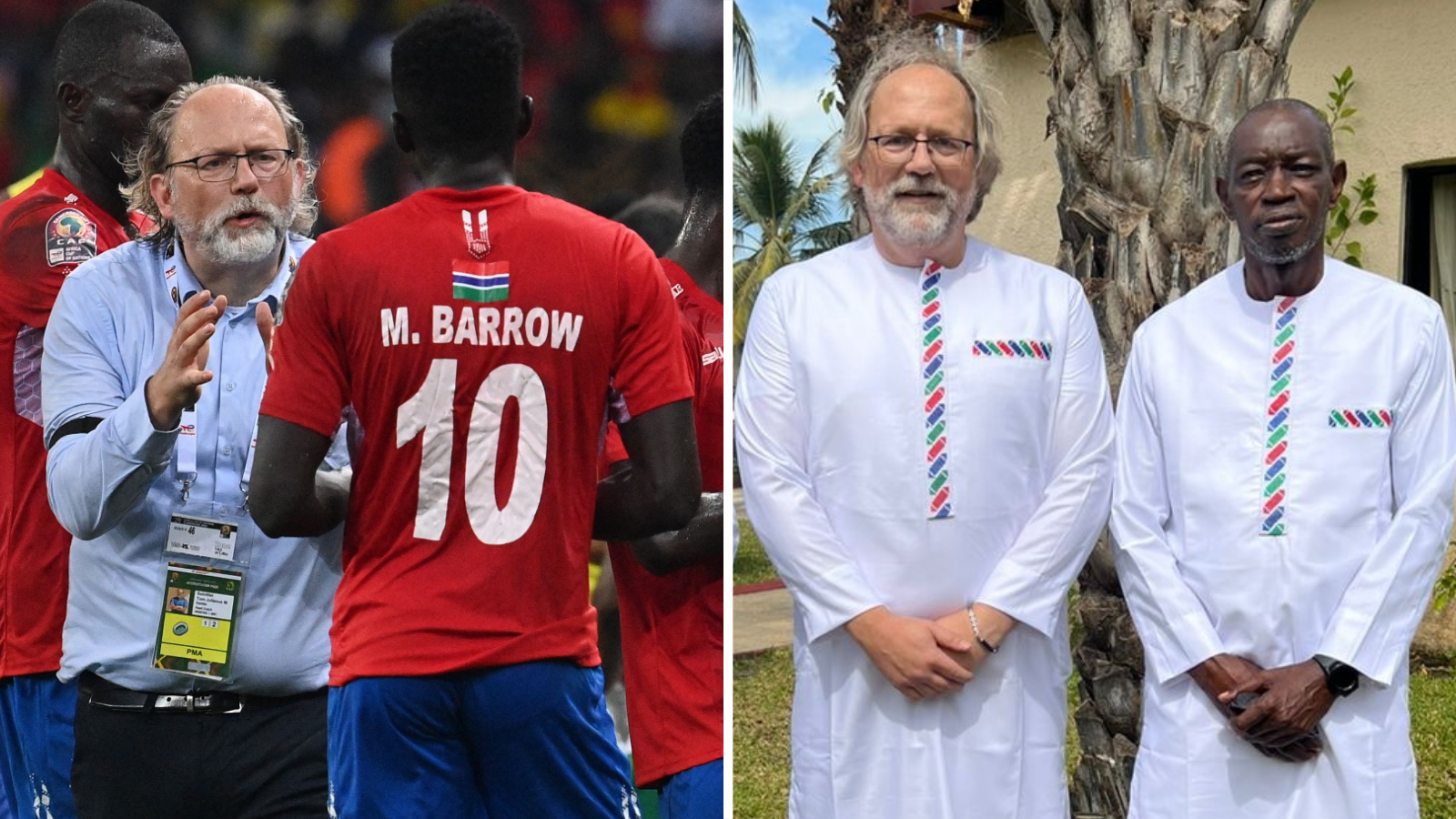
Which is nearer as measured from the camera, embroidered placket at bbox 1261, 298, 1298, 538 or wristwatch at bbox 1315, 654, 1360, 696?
wristwatch at bbox 1315, 654, 1360, 696

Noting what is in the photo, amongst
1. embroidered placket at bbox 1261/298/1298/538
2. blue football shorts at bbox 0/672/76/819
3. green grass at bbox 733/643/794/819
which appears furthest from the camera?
green grass at bbox 733/643/794/819

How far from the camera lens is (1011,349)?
3.17 m

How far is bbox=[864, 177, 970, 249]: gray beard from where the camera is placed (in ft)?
10.5

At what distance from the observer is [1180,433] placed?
3.18m

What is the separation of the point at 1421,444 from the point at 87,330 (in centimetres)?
267

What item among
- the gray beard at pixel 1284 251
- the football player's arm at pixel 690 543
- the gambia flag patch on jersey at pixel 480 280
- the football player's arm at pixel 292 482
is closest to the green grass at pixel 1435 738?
the gray beard at pixel 1284 251

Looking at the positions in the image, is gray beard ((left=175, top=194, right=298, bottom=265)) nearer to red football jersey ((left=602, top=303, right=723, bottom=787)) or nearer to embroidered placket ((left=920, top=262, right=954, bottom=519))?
red football jersey ((left=602, top=303, right=723, bottom=787))

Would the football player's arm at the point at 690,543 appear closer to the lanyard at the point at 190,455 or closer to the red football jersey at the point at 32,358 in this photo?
the lanyard at the point at 190,455

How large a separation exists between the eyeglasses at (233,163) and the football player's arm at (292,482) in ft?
1.68

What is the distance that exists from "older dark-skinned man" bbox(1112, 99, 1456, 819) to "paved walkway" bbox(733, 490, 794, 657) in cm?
437

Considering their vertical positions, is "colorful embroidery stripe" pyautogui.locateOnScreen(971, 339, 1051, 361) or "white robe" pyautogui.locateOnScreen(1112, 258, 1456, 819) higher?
"colorful embroidery stripe" pyautogui.locateOnScreen(971, 339, 1051, 361)

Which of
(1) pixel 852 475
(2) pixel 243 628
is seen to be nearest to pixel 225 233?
(2) pixel 243 628

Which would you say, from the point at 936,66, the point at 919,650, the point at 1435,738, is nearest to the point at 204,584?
the point at 919,650

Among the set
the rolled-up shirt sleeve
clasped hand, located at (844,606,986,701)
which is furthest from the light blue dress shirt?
clasped hand, located at (844,606,986,701)
